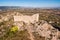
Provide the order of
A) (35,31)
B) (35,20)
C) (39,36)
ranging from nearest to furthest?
(39,36)
(35,31)
(35,20)

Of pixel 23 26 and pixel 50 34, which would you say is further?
pixel 23 26

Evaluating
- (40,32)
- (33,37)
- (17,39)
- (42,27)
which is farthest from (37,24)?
(17,39)

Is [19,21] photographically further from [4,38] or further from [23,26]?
[4,38]

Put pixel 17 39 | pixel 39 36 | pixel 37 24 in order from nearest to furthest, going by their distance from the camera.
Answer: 1. pixel 17 39
2. pixel 39 36
3. pixel 37 24

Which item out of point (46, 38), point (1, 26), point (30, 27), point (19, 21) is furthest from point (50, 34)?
point (1, 26)

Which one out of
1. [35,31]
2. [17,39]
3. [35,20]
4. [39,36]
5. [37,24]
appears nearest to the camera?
[17,39]

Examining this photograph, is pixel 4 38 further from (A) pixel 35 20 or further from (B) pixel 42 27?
(A) pixel 35 20

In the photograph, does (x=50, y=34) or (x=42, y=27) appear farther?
(x=42, y=27)
